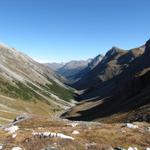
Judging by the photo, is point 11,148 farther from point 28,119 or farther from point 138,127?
point 28,119

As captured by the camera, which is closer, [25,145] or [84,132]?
[25,145]

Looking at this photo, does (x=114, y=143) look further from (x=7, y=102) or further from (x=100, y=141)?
(x=7, y=102)

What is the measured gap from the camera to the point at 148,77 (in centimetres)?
15388

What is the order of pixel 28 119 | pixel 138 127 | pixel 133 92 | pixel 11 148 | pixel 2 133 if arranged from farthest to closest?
pixel 133 92
pixel 28 119
pixel 138 127
pixel 2 133
pixel 11 148

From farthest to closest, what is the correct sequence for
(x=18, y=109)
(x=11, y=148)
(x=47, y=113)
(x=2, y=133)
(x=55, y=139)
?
(x=47, y=113)
(x=18, y=109)
(x=2, y=133)
(x=55, y=139)
(x=11, y=148)

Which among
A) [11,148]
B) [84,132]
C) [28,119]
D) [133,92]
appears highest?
[133,92]

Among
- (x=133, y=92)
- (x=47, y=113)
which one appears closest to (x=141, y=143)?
(x=133, y=92)

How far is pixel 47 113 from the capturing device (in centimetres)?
19862

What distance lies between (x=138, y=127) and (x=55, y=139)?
1350cm

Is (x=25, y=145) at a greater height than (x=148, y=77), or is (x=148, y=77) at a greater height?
(x=148, y=77)

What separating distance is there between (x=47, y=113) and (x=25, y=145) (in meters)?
172

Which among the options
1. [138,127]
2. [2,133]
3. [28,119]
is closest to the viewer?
[2,133]

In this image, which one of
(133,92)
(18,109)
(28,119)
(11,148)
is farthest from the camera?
(18,109)

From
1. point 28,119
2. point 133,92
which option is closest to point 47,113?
point 133,92
